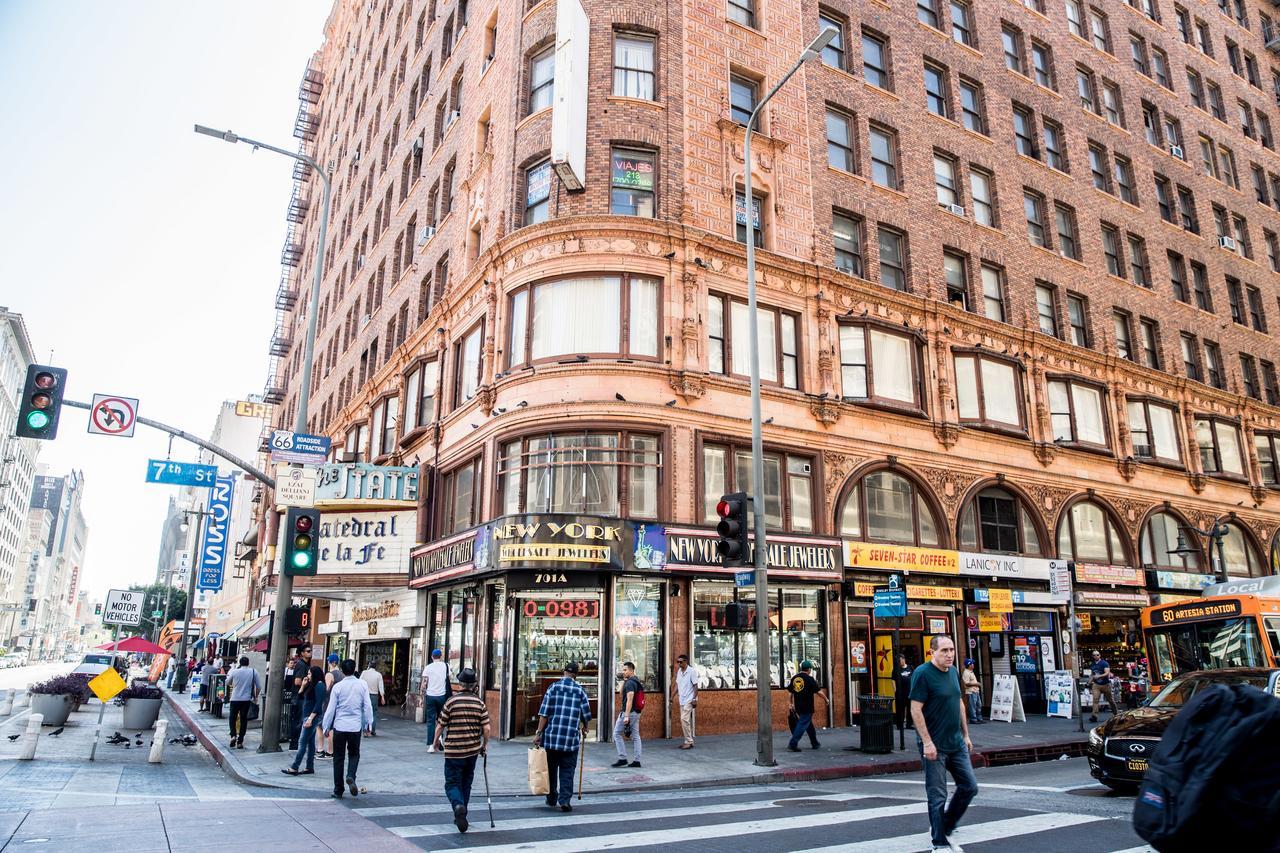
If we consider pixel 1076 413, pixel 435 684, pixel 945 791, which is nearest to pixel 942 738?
pixel 945 791

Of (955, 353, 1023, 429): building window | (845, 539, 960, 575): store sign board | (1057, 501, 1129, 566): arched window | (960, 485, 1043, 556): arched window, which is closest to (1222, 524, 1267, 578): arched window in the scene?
(1057, 501, 1129, 566): arched window

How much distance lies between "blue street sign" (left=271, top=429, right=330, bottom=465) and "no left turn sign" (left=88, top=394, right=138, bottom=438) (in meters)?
2.51

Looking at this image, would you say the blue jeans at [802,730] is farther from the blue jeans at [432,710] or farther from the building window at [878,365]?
the building window at [878,365]

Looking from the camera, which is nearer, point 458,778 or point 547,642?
point 458,778

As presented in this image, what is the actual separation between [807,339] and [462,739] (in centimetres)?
1694

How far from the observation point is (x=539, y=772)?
36.7 ft

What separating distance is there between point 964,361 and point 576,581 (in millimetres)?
15039

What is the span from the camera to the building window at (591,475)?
808 inches

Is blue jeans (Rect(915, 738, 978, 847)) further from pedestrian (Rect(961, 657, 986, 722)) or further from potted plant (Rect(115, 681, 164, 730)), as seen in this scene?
potted plant (Rect(115, 681, 164, 730))

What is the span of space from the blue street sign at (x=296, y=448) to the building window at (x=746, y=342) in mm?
9627

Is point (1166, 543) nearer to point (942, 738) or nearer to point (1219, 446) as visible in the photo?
point (1219, 446)

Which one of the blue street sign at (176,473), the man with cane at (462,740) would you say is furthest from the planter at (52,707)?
the man with cane at (462,740)

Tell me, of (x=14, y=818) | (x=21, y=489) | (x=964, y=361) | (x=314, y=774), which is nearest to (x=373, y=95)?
(x=964, y=361)

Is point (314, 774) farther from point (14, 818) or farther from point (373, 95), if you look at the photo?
point (373, 95)
